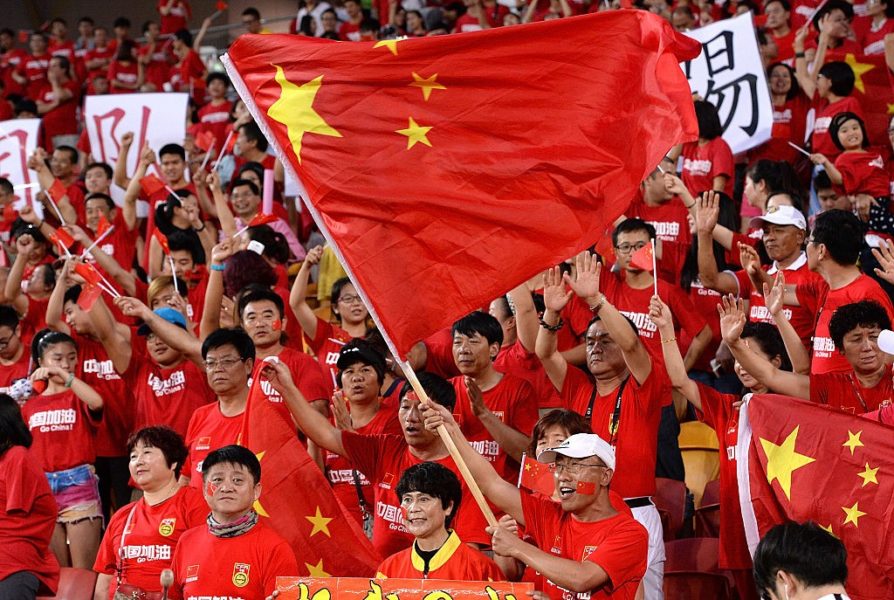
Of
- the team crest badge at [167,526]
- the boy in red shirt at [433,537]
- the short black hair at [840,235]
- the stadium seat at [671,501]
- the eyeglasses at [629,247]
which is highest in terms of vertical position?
the short black hair at [840,235]

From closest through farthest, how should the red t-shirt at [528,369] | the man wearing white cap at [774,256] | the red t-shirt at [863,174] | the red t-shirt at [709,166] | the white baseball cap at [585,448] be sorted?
the white baseball cap at [585,448]
the red t-shirt at [528,369]
the man wearing white cap at [774,256]
the red t-shirt at [863,174]
the red t-shirt at [709,166]

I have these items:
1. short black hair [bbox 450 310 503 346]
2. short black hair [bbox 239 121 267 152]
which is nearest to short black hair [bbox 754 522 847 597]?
short black hair [bbox 450 310 503 346]

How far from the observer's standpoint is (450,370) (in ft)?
23.9

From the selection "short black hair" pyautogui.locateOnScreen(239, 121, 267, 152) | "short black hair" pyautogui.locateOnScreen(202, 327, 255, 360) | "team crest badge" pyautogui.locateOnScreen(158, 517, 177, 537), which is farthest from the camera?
"short black hair" pyautogui.locateOnScreen(239, 121, 267, 152)

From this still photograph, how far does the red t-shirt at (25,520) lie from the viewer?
631cm

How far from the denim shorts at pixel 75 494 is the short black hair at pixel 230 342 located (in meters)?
1.32

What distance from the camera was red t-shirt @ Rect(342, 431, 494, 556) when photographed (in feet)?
19.3

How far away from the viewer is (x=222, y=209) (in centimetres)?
949

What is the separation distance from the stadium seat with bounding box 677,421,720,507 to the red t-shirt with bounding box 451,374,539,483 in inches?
37.9

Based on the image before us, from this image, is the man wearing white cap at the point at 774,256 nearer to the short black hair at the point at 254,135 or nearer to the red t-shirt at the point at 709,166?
the red t-shirt at the point at 709,166

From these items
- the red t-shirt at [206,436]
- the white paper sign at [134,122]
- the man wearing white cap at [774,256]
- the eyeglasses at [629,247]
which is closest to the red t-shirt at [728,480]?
the man wearing white cap at [774,256]

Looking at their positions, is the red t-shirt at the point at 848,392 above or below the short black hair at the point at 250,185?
above

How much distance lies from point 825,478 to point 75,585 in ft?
12.0

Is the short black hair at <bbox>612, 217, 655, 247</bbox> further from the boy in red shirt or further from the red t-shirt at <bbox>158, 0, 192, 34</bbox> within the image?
the red t-shirt at <bbox>158, 0, 192, 34</bbox>
